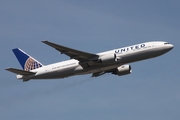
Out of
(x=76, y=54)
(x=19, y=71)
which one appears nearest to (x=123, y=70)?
(x=76, y=54)

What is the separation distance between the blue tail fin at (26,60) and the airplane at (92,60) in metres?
1.75

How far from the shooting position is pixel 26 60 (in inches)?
2854

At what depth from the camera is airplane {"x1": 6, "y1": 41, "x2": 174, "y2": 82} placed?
63.8 meters

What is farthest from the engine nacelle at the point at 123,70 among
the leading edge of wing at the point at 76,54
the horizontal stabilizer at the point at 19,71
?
the horizontal stabilizer at the point at 19,71

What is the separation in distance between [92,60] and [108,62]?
250 centimetres

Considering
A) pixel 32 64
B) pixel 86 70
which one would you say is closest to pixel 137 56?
pixel 86 70

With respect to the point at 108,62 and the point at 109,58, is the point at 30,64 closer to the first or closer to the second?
the point at 108,62

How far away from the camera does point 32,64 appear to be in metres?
71.1

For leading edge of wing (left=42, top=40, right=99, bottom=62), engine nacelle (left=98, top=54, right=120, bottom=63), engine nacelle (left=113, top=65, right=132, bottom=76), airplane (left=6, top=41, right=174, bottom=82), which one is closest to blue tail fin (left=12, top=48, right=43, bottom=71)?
airplane (left=6, top=41, right=174, bottom=82)

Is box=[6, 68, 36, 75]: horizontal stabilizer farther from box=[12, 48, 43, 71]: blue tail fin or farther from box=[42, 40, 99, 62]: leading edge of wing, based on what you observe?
box=[42, 40, 99, 62]: leading edge of wing

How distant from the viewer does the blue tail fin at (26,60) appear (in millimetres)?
70625

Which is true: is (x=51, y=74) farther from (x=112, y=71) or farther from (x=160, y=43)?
(x=160, y=43)

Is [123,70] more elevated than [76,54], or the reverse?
[76,54]

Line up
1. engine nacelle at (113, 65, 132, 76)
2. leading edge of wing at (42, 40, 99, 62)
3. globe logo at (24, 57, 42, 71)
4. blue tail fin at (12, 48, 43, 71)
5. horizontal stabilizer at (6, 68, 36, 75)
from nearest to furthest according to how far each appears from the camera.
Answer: leading edge of wing at (42, 40, 99, 62), horizontal stabilizer at (6, 68, 36, 75), globe logo at (24, 57, 42, 71), blue tail fin at (12, 48, 43, 71), engine nacelle at (113, 65, 132, 76)
